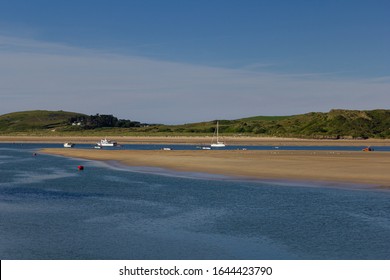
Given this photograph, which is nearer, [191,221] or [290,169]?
[191,221]

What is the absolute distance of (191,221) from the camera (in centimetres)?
3284

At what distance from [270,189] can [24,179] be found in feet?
83.8

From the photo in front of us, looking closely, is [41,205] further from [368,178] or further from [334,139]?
[334,139]

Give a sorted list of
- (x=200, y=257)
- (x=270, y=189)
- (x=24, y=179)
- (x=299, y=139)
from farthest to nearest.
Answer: (x=299, y=139)
(x=24, y=179)
(x=270, y=189)
(x=200, y=257)

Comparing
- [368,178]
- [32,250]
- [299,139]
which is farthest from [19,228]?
[299,139]

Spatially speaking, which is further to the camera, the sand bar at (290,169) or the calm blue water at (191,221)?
the sand bar at (290,169)

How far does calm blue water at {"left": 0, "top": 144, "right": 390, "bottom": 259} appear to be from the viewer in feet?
84.4

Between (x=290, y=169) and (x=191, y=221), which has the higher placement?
(x=290, y=169)

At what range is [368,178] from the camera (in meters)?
51.4

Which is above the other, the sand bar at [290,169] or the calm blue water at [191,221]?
the sand bar at [290,169]

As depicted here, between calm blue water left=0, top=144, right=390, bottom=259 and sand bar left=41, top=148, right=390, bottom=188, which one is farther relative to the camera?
sand bar left=41, top=148, right=390, bottom=188

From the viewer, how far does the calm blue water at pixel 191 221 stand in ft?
84.4

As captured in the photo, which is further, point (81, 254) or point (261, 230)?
point (261, 230)

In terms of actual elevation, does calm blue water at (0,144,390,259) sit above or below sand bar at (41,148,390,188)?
below
